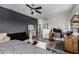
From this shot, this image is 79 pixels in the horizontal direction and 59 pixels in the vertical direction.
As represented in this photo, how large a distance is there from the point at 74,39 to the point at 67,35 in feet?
1.20

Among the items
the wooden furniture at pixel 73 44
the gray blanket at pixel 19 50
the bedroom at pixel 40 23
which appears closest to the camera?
the gray blanket at pixel 19 50

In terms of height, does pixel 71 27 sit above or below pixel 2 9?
below

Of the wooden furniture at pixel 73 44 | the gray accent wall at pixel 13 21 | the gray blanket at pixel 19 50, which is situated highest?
the gray accent wall at pixel 13 21

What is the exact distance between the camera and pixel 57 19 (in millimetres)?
2758

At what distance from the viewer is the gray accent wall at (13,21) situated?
3496mm

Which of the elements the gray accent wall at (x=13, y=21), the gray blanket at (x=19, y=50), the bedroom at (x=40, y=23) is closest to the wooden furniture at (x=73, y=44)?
the bedroom at (x=40, y=23)

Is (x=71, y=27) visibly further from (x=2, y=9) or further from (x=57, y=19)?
(x=2, y=9)

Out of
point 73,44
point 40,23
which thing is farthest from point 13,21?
point 73,44

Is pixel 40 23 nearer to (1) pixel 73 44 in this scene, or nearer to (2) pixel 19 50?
(1) pixel 73 44

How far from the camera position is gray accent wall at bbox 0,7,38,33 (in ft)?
11.5

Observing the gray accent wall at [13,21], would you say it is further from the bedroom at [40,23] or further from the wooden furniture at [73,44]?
the wooden furniture at [73,44]

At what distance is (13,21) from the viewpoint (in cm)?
393
